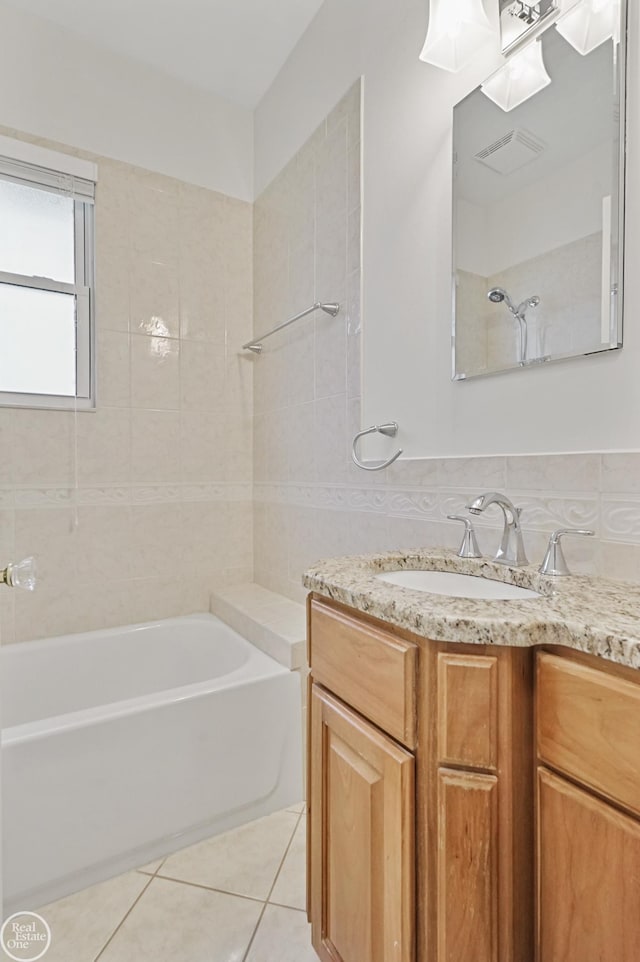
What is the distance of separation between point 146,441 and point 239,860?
1.61 meters

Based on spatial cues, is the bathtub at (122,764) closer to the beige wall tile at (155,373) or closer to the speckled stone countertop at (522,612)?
the speckled stone countertop at (522,612)

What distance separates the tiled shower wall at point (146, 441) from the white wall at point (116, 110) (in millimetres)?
84

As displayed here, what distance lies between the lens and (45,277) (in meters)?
2.05

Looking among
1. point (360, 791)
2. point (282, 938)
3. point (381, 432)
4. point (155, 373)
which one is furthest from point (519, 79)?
point (282, 938)

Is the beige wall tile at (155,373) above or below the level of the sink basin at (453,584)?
above

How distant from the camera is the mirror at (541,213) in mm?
981

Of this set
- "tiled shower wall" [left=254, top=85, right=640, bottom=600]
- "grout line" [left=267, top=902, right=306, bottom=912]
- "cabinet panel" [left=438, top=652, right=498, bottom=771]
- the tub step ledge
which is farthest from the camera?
the tub step ledge

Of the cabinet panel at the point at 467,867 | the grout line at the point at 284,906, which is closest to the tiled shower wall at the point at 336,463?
the cabinet panel at the point at 467,867

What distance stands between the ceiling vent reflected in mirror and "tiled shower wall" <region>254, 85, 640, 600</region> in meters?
0.58

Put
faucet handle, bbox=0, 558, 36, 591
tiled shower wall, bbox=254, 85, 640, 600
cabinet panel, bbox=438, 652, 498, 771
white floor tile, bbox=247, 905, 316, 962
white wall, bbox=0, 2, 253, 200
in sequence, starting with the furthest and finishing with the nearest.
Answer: white wall, bbox=0, 2, 253, 200, white floor tile, bbox=247, 905, 316, 962, tiled shower wall, bbox=254, 85, 640, 600, faucet handle, bbox=0, 558, 36, 591, cabinet panel, bbox=438, 652, 498, 771

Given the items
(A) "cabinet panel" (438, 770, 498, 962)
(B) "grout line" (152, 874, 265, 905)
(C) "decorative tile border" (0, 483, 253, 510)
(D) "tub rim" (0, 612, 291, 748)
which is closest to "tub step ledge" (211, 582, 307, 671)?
(D) "tub rim" (0, 612, 291, 748)

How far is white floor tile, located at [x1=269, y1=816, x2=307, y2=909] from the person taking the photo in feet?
4.21

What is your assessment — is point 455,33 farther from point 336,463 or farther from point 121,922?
point 121,922

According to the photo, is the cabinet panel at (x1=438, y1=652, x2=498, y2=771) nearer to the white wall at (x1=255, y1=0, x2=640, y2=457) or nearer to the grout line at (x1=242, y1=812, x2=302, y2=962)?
the white wall at (x1=255, y1=0, x2=640, y2=457)
